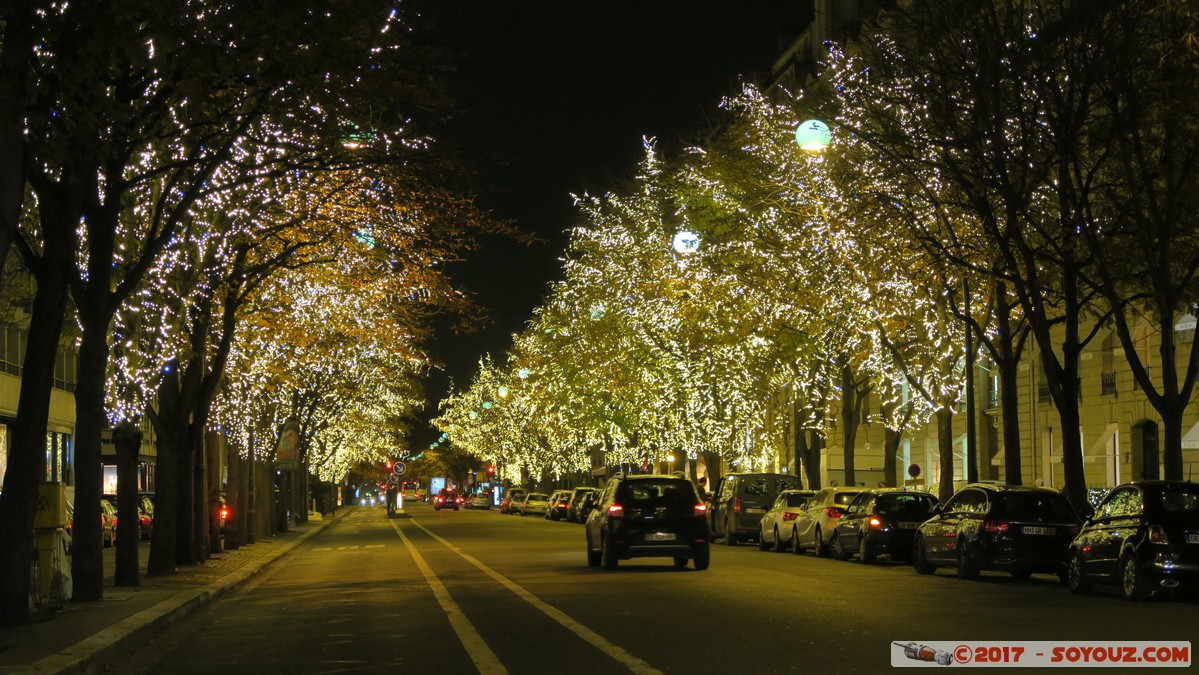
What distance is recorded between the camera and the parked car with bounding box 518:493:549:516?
294 feet

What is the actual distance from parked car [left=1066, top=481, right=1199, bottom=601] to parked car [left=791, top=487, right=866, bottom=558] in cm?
1123

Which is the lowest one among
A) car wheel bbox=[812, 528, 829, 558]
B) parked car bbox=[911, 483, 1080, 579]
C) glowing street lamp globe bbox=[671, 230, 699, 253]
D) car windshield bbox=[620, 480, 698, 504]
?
car wheel bbox=[812, 528, 829, 558]

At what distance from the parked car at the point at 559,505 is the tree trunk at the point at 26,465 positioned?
57052 millimetres

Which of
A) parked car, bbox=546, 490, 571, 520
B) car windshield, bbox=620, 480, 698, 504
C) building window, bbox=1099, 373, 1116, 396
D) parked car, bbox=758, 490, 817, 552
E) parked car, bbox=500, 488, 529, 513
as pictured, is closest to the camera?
car windshield, bbox=620, 480, 698, 504

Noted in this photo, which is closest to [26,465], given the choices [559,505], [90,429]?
[90,429]

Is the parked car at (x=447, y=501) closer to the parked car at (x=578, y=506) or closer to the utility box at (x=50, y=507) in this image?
the parked car at (x=578, y=506)

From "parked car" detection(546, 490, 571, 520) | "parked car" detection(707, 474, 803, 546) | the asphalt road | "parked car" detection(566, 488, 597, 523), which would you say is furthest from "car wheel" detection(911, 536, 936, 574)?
"parked car" detection(546, 490, 571, 520)

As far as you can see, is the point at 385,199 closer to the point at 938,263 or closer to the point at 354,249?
the point at 354,249

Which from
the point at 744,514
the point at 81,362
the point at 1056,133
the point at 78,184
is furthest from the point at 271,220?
the point at 744,514

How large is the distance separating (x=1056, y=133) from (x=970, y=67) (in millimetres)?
1779

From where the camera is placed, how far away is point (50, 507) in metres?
18.6

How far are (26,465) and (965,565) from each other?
1452 cm

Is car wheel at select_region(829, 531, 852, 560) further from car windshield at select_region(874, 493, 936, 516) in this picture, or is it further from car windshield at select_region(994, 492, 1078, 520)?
car windshield at select_region(994, 492, 1078, 520)

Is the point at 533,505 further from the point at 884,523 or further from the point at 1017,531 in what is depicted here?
the point at 1017,531
